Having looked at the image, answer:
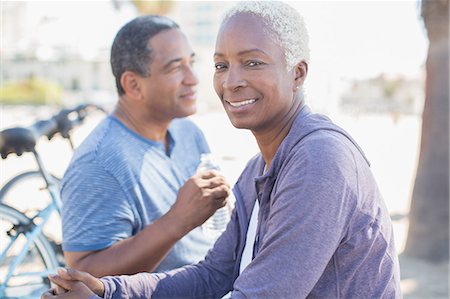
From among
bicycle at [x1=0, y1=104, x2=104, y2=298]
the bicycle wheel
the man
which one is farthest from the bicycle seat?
the man

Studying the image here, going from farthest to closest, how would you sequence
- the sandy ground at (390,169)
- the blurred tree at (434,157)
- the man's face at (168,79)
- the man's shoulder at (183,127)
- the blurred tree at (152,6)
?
the blurred tree at (152,6) < the blurred tree at (434,157) < the sandy ground at (390,169) < the man's shoulder at (183,127) < the man's face at (168,79)

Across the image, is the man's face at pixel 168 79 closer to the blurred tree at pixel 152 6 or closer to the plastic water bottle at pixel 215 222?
the plastic water bottle at pixel 215 222

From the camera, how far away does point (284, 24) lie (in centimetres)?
161

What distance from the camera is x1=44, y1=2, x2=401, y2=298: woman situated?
1.34m

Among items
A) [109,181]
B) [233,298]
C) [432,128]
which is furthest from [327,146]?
[432,128]

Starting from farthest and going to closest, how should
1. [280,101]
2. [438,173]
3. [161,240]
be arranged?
1. [438,173]
2. [161,240]
3. [280,101]

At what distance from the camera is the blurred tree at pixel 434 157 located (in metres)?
5.50

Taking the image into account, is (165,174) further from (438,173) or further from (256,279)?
(438,173)

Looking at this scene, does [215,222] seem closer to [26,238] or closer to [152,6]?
[26,238]

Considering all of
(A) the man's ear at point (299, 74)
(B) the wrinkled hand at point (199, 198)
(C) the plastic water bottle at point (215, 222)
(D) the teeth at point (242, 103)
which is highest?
(A) the man's ear at point (299, 74)

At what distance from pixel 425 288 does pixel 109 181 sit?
354 cm

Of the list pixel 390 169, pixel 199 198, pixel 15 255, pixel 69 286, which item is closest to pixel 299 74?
pixel 199 198

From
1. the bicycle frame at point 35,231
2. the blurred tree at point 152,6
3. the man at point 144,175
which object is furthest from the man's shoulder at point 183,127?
the blurred tree at point 152,6

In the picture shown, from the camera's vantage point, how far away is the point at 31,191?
4703mm
